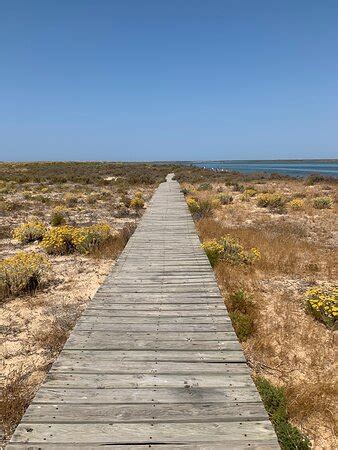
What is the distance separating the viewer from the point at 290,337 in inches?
219

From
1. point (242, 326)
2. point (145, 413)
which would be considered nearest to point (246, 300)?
point (242, 326)

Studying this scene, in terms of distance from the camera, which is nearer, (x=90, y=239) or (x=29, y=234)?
(x=90, y=239)

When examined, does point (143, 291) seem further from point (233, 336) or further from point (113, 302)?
point (233, 336)

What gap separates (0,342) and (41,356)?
3.05ft

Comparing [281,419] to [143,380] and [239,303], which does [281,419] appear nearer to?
[143,380]

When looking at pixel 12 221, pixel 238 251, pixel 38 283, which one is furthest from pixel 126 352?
pixel 12 221

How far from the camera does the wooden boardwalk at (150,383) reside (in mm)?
2598

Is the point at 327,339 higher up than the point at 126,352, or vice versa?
the point at 126,352

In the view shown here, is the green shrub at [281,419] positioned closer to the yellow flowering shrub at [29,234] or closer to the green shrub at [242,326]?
the green shrub at [242,326]

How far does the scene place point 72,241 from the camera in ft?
34.9

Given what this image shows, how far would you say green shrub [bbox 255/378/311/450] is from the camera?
126 inches

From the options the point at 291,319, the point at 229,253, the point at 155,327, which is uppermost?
the point at 155,327

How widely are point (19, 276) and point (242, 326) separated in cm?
488

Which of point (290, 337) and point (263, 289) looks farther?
point (263, 289)
